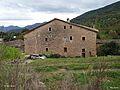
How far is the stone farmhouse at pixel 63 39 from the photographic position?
49781 millimetres

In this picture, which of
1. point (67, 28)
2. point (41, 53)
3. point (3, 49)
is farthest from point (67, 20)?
point (3, 49)

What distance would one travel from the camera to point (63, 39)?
164 ft

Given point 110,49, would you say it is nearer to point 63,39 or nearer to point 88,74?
point 63,39

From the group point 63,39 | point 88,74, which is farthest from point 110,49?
point 88,74

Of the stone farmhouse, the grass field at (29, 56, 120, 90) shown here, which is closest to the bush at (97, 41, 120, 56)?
the stone farmhouse

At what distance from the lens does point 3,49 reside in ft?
16.4

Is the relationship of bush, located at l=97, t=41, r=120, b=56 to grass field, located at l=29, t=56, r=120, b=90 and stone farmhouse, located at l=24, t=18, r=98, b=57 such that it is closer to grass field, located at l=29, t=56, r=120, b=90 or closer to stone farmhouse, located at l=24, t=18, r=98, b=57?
stone farmhouse, located at l=24, t=18, r=98, b=57

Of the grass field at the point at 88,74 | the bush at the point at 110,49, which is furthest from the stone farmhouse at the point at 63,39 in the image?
the grass field at the point at 88,74

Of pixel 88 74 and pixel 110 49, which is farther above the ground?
pixel 110 49

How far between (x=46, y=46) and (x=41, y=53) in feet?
4.30

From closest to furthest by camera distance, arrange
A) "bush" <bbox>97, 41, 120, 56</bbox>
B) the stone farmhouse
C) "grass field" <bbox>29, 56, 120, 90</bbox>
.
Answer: "grass field" <bbox>29, 56, 120, 90</bbox>
the stone farmhouse
"bush" <bbox>97, 41, 120, 56</bbox>

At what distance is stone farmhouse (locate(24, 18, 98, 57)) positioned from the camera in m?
49.8

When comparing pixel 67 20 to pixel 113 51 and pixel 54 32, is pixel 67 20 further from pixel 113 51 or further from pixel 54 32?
pixel 113 51

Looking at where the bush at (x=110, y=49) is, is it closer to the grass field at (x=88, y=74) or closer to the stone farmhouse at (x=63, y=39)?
the stone farmhouse at (x=63, y=39)
